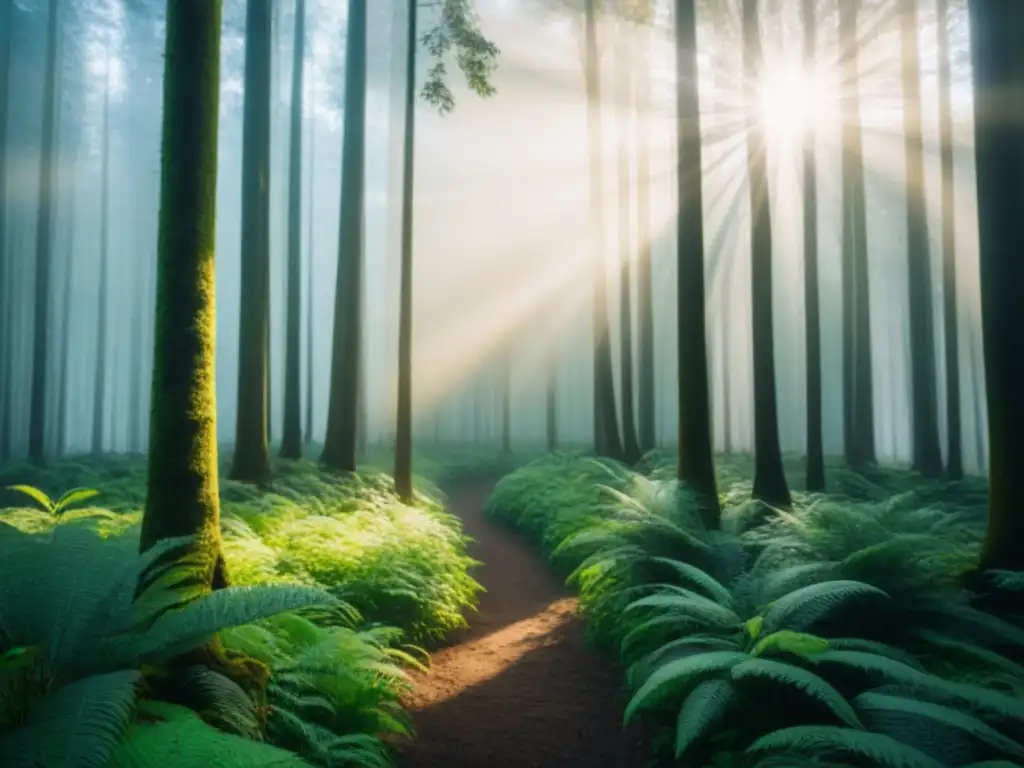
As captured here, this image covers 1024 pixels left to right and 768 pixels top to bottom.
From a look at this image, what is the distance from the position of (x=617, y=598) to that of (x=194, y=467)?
3.98 meters

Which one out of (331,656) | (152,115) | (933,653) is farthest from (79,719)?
(152,115)

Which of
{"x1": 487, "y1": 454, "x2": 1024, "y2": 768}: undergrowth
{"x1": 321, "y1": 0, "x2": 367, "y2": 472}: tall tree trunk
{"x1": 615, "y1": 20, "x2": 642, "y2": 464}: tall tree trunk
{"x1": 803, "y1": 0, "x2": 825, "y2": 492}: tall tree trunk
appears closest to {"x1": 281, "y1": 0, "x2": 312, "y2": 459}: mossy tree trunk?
{"x1": 321, "y1": 0, "x2": 367, "y2": 472}: tall tree trunk

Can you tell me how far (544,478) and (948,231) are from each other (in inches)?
460

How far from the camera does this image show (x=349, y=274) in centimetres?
1323

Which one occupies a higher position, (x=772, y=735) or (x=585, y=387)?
(x=585, y=387)

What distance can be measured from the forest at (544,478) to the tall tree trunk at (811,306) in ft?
0.23

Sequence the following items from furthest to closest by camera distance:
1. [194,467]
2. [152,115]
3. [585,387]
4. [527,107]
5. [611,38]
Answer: [585,387] < [152,115] < [527,107] < [611,38] < [194,467]

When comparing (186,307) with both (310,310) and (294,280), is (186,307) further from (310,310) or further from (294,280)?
(310,310)

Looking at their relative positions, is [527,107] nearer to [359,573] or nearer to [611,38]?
[611,38]

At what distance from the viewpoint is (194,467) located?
4.09 meters

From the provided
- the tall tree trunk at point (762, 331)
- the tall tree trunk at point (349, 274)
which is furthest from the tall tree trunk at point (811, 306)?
the tall tree trunk at point (349, 274)

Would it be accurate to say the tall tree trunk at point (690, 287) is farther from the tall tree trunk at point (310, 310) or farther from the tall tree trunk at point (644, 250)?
the tall tree trunk at point (310, 310)

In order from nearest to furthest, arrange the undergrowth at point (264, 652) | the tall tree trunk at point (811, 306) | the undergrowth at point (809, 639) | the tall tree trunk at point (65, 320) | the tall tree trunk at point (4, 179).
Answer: the undergrowth at point (264, 652)
the undergrowth at point (809, 639)
the tall tree trunk at point (811, 306)
the tall tree trunk at point (4, 179)
the tall tree trunk at point (65, 320)

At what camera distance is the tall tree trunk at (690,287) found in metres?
8.41
